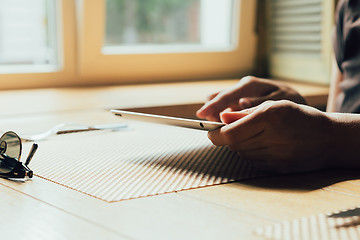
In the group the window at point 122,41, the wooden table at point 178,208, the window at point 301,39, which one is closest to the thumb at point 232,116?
the wooden table at point 178,208

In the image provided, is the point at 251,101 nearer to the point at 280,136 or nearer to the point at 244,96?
the point at 244,96

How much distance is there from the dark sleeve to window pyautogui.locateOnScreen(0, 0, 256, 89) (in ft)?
2.77

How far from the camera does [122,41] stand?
207cm

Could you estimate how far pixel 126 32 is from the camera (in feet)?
7.00

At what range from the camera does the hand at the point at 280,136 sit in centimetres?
74

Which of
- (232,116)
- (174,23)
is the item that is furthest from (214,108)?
(174,23)

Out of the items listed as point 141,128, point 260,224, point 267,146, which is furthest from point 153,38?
point 260,224

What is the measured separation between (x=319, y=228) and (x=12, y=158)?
44 centimetres

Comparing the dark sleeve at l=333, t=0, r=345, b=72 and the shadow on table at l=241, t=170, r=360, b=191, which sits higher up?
the dark sleeve at l=333, t=0, r=345, b=72

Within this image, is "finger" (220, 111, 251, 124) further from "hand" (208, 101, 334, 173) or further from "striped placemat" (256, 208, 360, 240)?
"striped placemat" (256, 208, 360, 240)

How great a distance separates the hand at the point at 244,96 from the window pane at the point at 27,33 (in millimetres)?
930

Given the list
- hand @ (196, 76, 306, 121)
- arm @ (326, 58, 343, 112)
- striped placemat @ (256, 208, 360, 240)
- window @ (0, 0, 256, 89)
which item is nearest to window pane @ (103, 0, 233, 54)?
window @ (0, 0, 256, 89)

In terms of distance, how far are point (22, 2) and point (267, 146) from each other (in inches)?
51.3

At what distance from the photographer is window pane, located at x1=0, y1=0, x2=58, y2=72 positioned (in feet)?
5.86
